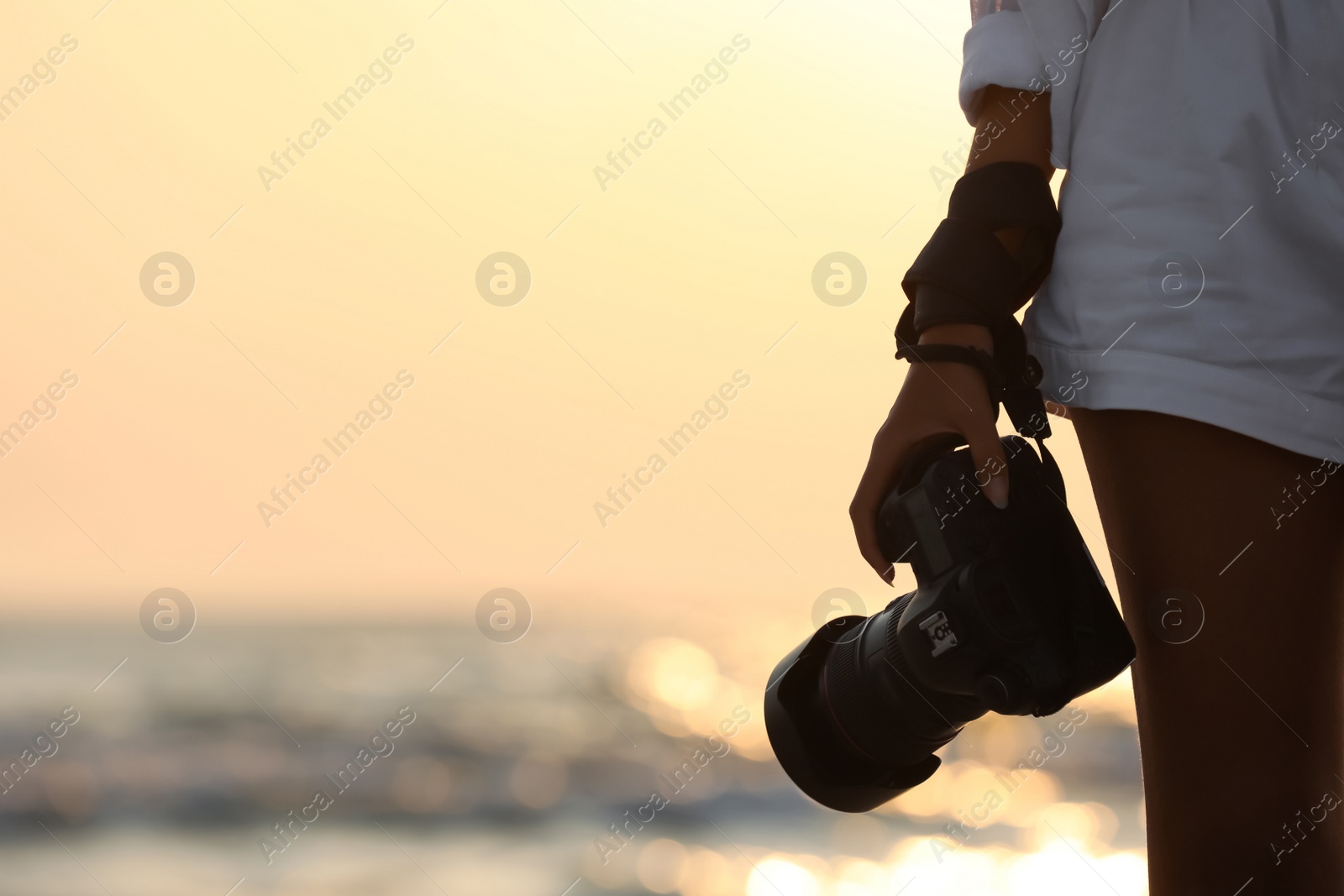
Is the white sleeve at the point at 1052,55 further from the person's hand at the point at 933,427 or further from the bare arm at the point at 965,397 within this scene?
the person's hand at the point at 933,427

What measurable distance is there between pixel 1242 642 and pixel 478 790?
26.0 ft

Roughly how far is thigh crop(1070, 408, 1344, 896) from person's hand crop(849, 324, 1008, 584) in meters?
0.10

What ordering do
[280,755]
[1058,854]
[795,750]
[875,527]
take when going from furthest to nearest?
1. [280,755]
2. [1058,854]
3. [795,750]
4. [875,527]

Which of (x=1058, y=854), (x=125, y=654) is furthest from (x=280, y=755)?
(x=1058, y=854)

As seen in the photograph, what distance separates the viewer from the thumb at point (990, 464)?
2.64 feet

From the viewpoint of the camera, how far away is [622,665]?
1215cm

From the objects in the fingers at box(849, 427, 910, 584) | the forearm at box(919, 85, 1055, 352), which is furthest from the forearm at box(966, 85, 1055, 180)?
the fingers at box(849, 427, 910, 584)

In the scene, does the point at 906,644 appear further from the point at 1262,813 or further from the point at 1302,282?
the point at 1302,282

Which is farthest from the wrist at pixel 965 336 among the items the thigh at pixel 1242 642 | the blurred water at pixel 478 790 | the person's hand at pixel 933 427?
the blurred water at pixel 478 790

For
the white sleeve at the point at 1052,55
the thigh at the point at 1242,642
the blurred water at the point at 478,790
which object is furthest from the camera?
the blurred water at the point at 478,790

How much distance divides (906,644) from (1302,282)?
0.40 meters

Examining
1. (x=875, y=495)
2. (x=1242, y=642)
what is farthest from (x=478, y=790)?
(x=1242, y=642)

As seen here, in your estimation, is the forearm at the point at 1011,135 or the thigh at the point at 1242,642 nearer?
the thigh at the point at 1242,642

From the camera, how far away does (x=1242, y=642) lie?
754 mm
